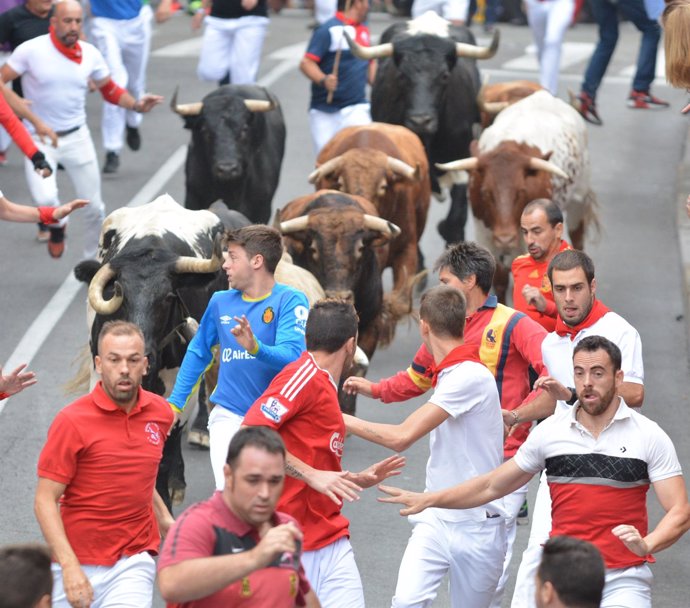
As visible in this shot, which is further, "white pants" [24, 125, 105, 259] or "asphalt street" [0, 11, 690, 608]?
"white pants" [24, 125, 105, 259]

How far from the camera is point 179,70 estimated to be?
78.8 feet

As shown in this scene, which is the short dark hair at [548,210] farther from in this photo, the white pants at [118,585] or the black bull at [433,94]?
the black bull at [433,94]

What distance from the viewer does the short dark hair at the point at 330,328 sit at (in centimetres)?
670

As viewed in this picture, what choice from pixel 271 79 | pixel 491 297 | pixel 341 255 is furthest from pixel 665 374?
pixel 271 79

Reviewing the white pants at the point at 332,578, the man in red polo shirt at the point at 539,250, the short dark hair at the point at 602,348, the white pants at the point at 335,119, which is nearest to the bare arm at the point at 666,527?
the short dark hair at the point at 602,348

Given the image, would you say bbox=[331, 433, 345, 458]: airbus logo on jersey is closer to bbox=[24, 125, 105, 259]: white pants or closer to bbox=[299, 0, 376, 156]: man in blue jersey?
bbox=[24, 125, 105, 259]: white pants

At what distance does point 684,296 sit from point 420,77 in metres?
3.34

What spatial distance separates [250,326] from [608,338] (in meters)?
1.84

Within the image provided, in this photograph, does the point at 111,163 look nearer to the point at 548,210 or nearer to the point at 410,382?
the point at 548,210

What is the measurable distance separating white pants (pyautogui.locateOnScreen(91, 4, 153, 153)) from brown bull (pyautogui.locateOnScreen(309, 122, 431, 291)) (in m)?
4.66

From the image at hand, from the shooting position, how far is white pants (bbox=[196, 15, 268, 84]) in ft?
58.4

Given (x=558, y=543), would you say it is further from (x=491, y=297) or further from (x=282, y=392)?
(x=491, y=297)

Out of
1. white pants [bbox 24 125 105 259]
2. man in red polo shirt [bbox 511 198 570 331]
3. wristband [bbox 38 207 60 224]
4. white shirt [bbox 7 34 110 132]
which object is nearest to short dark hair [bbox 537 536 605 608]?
man in red polo shirt [bbox 511 198 570 331]

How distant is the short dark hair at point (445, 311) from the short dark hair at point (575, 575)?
7.16 feet
